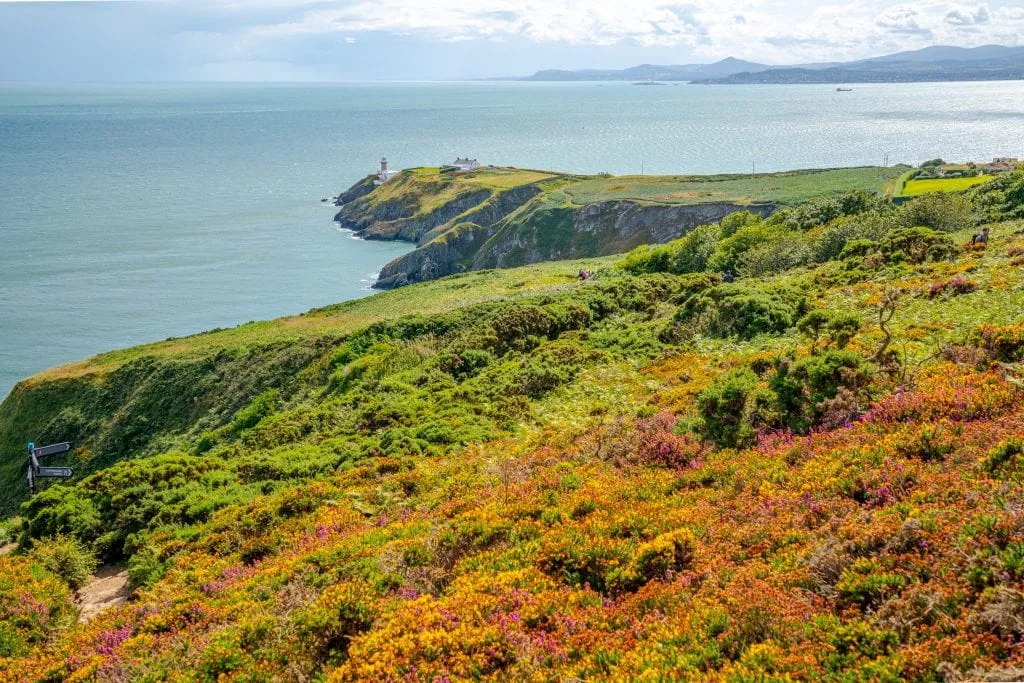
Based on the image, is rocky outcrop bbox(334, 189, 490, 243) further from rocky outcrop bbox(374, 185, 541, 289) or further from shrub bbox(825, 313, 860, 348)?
shrub bbox(825, 313, 860, 348)

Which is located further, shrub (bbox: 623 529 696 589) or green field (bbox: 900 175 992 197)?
green field (bbox: 900 175 992 197)

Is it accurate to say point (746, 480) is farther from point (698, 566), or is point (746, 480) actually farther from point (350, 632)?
point (350, 632)

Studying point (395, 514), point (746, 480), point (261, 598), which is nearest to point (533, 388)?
point (395, 514)

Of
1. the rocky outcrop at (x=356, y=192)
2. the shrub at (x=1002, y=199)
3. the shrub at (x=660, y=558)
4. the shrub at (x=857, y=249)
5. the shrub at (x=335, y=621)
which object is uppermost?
the rocky outcrop at (x=356, y=192)

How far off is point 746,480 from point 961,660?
5802mm

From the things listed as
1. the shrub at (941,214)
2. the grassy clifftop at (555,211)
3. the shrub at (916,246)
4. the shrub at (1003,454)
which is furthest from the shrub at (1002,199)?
the shrub at (1003,454)

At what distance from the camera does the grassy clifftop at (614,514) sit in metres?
7.46

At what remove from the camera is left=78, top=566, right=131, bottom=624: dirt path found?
13.2 m

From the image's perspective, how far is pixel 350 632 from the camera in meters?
9.16

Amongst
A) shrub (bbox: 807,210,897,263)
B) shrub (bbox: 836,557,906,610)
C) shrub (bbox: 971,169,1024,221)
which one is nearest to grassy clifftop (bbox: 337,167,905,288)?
shrub (bbox: 971,169,1024,221)

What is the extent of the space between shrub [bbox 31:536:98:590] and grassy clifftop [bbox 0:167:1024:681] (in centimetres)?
8

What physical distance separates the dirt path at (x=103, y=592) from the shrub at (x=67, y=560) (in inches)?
9.7

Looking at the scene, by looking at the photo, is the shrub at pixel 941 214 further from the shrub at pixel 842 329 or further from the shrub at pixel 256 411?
the shrub at pixel 256 411

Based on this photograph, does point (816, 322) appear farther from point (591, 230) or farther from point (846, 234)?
point (591, 230)
